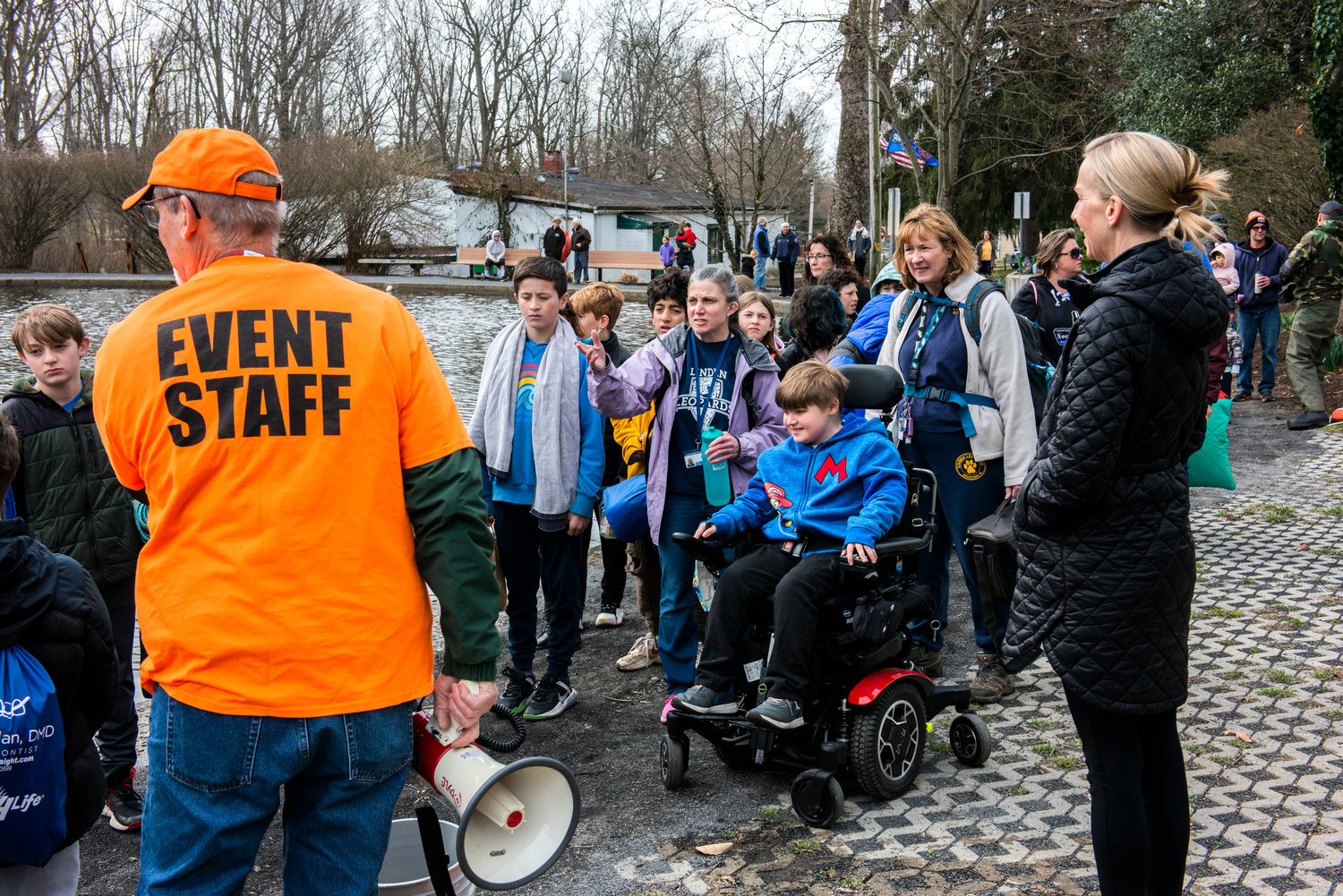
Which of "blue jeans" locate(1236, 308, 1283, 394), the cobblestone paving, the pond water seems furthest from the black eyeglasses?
A: "blue jeans" locate(1236, 308, 1283, 394)

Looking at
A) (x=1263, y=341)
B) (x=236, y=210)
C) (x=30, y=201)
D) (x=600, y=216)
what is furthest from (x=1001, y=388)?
(x=600, y=216)

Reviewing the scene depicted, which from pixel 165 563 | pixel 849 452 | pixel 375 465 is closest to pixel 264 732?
pixel 165 563

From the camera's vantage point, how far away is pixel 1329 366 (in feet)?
42.3

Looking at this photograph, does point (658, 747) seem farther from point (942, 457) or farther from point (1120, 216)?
point (1120, 216)

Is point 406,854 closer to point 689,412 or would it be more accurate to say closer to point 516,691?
point 516,691

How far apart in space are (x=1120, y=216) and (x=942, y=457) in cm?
224

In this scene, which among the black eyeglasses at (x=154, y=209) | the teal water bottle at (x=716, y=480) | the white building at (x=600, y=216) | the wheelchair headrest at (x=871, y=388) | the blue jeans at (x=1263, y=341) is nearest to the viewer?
the black eyeglasses at (x=154, y=209)

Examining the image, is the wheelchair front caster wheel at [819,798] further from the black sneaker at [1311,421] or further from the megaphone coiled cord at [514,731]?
the black sneaker at [1311,421]

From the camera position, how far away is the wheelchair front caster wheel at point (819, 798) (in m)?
3.76

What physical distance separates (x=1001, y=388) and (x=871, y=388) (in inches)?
28.1

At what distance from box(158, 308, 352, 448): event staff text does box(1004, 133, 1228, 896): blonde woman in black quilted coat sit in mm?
1693

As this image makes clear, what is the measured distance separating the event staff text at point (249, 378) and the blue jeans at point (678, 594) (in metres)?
2.71

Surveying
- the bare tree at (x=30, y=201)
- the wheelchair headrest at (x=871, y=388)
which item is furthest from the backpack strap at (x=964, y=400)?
the bare tree at (x=30, y=201)

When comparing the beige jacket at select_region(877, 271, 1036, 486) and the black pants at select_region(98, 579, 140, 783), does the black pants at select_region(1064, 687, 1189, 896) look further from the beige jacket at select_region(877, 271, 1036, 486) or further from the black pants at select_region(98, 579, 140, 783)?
the black pants at select_region(98, 579, 140, 783)
